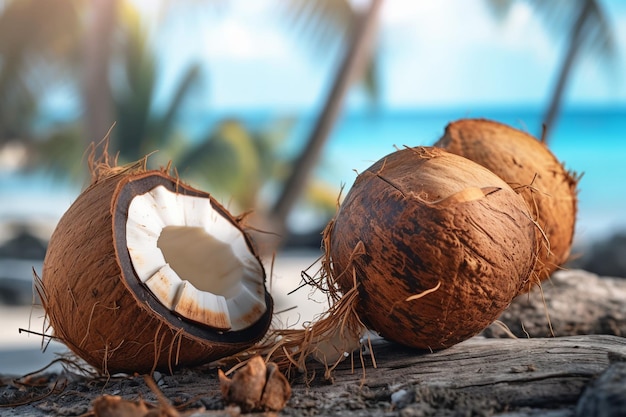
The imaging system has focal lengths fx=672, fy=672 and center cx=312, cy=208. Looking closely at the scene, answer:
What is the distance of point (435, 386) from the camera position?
214cm

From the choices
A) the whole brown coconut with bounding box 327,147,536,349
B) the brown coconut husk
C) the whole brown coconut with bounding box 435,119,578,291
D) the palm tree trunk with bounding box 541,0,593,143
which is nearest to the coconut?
the brown coconut husk

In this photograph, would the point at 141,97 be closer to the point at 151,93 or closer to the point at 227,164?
the point at 151,93

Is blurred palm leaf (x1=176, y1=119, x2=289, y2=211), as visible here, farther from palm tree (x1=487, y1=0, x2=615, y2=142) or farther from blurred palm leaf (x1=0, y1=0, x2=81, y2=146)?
palm tree (x1=487, y1=0, x2=615, y2=142)

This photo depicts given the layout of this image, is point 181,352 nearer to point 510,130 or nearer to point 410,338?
point 410,338

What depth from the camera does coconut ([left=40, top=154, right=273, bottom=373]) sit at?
2.33 m

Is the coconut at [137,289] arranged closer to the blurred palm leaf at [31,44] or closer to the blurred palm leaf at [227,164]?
the blurred palm leaf at [227,164]

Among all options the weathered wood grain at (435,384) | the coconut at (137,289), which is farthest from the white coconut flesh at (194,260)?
the weathered wood grain at (435,384)

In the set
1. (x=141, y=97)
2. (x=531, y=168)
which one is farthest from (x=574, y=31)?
(x=531, y=168)

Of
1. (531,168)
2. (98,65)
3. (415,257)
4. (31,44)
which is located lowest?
(415,257)

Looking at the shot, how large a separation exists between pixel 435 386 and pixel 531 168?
3.96ft

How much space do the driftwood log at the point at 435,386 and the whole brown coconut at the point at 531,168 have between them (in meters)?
0.48

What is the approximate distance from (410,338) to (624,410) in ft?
2.68

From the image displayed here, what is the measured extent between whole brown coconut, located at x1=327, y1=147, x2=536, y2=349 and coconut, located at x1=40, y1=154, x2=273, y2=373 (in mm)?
501

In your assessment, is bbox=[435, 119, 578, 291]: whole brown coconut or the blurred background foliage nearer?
bbox=[435, 119, 578, 291]: whole brown coconut
